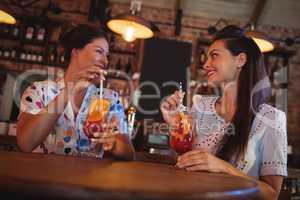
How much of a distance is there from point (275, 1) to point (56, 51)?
4.09 m

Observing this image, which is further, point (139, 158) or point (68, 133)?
point (139, 158)

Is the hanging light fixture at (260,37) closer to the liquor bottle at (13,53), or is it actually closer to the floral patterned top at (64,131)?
the floral patterned top at (64,131)

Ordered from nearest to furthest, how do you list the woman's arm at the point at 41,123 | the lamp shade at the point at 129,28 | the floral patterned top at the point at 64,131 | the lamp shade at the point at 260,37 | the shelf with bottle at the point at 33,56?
the woman's arm at the point at 41,123 < the floral patterned top at the point at 64,131 < the lamp shade at the point at 260,37 < the lamp shade at the point at 129,28 < the shelf with bottle at the point at 33,56

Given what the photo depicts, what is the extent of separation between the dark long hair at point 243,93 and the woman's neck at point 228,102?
0.10 feet

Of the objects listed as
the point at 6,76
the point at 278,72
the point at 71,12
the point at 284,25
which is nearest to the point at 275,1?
the point at 284,25

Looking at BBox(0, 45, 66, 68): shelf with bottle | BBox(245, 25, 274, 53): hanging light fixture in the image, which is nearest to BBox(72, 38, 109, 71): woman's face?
BBox(245, 25, 274, 53): hanging light fixture

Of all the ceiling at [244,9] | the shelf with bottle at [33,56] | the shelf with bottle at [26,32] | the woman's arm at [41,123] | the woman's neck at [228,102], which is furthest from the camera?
the ceiling at [244,9]

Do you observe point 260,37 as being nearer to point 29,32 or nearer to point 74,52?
point 74,52

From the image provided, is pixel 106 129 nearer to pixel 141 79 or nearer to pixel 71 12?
pixel 141 79

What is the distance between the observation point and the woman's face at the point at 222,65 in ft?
6.02

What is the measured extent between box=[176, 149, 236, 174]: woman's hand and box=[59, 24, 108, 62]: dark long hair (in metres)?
0.96

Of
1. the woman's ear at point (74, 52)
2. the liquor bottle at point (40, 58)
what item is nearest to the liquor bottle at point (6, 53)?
the liquor bottle at point (40, 58)

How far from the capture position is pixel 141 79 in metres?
5.72

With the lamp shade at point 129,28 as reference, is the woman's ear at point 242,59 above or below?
below
